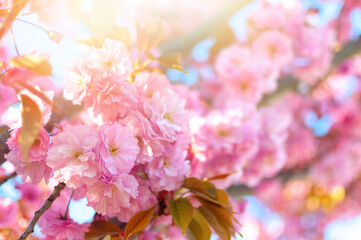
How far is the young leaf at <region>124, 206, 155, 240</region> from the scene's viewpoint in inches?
27.0

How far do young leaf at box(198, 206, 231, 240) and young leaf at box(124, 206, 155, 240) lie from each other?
15cm

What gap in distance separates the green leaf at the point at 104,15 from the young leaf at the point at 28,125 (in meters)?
0.33

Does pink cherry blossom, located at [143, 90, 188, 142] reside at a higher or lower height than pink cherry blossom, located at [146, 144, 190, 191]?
higher

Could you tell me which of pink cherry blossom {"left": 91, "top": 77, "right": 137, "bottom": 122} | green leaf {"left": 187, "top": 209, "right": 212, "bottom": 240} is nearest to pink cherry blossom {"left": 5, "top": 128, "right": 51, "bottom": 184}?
pink cherry blossom {"left": 91, "top": 77, "right": 137, "bottom": 122}

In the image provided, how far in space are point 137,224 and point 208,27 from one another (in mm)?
1802

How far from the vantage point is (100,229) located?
784mm

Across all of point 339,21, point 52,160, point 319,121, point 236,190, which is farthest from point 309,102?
point 52,160

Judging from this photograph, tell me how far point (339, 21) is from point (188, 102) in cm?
213

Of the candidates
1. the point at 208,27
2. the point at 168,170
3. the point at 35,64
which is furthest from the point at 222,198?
the point at 208,27

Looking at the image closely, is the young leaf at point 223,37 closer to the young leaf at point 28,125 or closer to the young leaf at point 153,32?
the young leaf at point 153,32

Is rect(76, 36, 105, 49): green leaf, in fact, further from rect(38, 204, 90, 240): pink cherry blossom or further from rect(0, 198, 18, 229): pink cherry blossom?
rect(0, 198, 18, 229): pink cherry blossom

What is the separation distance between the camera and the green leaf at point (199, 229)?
769 millimetres

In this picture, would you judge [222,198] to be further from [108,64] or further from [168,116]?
[108,64]

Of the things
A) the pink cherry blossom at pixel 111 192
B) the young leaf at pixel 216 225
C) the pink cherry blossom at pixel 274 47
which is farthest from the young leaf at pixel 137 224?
the pink cherry blossom at pixel 274 47
